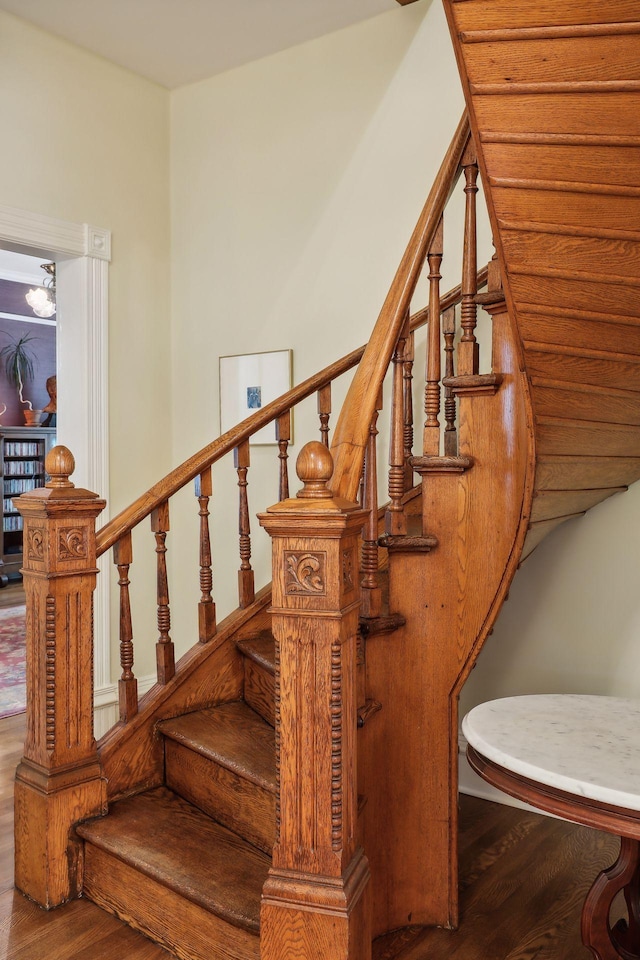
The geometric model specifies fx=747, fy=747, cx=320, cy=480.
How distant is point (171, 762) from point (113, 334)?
2.24 metres

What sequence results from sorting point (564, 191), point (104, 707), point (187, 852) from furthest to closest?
point (104, 707) < point (187, 852) < point (564, 191)

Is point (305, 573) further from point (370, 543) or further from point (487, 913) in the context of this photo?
point (487, 913)

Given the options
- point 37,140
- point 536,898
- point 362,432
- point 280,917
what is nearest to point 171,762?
point 280,917

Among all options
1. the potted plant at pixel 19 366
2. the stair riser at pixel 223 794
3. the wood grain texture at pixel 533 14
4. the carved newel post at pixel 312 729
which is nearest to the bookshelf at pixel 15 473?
the potted plant at pixel 19 366

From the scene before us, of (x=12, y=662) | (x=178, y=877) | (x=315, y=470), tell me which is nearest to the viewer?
(x=315, y=470)

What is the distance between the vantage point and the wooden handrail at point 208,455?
231 centimetres

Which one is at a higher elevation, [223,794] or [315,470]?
[315,470]

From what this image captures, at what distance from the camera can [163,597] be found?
7.99ft

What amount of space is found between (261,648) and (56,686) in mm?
715

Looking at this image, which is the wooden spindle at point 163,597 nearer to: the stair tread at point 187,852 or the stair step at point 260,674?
the stair step at point 260,674

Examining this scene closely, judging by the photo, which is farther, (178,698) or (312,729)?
(178,698)

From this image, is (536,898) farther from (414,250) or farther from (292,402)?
(414,250)

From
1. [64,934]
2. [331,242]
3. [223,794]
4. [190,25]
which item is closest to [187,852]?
[223,794]

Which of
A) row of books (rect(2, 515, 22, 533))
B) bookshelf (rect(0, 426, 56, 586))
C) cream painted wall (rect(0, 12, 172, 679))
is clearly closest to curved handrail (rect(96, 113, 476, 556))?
cream painted wall (rect(0, 12, 172, 679))
